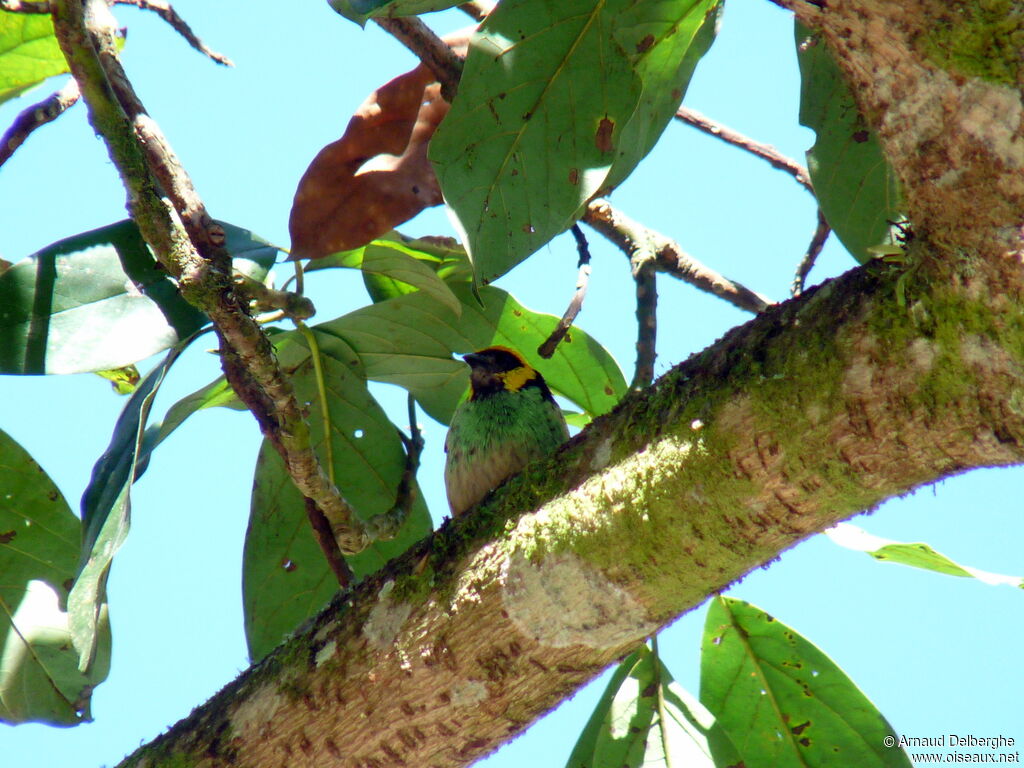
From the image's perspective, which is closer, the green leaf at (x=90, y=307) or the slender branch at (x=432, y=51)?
the green leaf at (x=90, y=307)

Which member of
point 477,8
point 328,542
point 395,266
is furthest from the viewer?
point 477,8

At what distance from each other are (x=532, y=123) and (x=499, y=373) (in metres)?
1.66

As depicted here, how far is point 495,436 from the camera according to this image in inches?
120

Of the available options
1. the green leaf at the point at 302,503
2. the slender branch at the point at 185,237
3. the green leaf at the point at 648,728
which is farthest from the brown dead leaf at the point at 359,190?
the green leaf at the point at 648,728

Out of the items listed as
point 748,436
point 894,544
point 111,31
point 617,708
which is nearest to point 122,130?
point 111,31

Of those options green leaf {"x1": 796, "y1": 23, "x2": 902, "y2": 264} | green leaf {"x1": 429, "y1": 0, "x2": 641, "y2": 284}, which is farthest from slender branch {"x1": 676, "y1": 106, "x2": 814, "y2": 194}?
green leaf {"x1": 429, "y1": 0, "x2": 641, "y2": 284}

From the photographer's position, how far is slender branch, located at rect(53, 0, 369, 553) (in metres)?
1.77

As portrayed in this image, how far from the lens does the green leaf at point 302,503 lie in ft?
8.63

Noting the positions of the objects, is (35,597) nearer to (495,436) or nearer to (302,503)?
(302,503)

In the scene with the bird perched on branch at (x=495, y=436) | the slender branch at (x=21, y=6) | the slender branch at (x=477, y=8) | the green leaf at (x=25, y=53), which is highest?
the green leaf at (x=25, y=53)

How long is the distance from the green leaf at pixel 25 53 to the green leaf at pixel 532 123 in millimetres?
1613

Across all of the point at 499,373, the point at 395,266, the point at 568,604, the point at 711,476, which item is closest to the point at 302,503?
the point at 395,266

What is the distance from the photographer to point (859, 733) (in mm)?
2348

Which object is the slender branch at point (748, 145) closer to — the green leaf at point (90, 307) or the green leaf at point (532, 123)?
the green leaf at point (532, 123)
